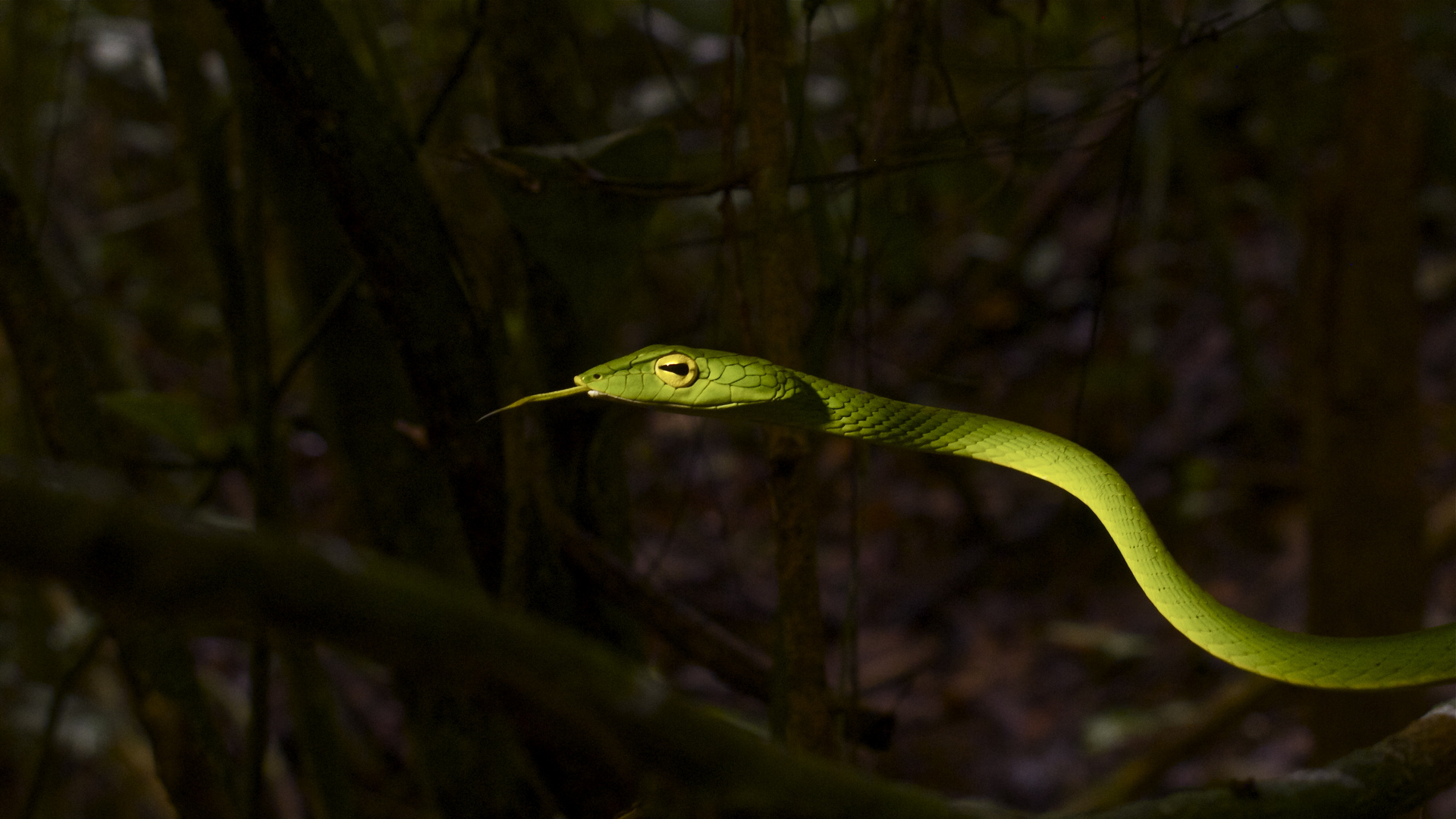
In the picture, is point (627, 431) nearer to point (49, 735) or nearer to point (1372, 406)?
point (49, 735)

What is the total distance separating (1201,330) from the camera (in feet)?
19.1

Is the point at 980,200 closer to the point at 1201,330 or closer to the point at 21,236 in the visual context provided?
the point at 21,236

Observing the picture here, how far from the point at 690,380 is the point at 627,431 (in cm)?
138

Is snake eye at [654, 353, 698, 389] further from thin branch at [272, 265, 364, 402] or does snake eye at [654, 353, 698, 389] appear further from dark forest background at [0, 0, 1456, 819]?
thin branch at [272, 265, 364, 402]

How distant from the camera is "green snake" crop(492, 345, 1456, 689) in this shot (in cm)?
132

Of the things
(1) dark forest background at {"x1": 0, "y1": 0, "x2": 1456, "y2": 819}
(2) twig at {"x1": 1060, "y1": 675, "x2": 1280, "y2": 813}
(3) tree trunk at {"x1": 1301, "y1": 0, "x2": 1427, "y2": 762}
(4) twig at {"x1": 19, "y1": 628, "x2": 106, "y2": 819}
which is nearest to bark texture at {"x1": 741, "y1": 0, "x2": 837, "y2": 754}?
(1) dark forest background at {"x1": 0, "y1": 0, "x2": 1456, "y2": 819}

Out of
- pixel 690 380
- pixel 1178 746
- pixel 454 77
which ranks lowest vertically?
pixel 1178 746

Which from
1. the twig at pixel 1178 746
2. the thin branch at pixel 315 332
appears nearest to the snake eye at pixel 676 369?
the thin branch at pixel 315 332

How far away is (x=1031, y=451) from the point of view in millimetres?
1564

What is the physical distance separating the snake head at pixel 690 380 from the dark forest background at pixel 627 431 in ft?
0.34

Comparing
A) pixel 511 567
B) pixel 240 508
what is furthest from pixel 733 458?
pixel 511 567

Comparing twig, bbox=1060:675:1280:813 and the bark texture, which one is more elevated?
the bark texture

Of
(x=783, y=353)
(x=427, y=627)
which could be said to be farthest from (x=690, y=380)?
(x=427, y=627)

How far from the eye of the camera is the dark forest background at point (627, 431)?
1.03 meters
